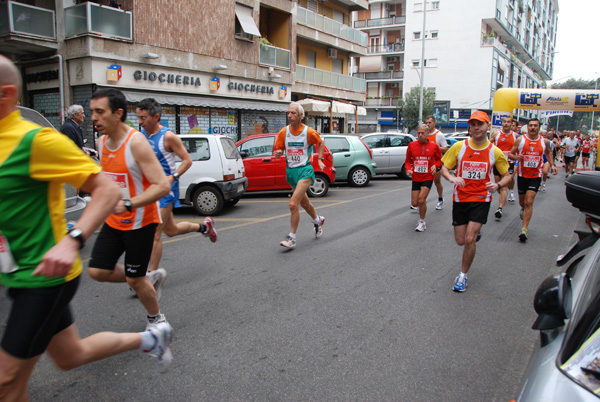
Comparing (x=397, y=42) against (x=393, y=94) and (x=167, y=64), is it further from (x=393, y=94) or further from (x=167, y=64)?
(x=167, y=64)

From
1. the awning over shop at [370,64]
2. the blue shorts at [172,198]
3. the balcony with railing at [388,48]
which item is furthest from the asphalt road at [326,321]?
the awning over shop at [370,64]

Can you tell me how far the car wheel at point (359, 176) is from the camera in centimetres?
1457

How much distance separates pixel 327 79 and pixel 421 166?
20.6 meters

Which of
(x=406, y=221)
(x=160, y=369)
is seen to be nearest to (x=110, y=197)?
(x=160, y=369)

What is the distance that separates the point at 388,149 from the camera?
1650cm

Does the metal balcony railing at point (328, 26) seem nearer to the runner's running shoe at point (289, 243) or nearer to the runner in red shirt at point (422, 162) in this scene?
the runner in red shirt at point (422, 162)

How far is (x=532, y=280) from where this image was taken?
17.1 ft

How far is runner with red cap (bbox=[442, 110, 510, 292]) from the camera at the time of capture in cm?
499

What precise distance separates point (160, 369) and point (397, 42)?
205 ft

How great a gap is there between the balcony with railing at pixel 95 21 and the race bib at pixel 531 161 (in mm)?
13313

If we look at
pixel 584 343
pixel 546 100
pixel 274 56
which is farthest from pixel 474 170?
pixel 274 56

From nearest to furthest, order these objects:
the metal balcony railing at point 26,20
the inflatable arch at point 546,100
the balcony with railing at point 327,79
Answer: the metal balcony railing at point 26,20 → the inflatable arch at point 546,100 → the balcony with railing at point 327,79

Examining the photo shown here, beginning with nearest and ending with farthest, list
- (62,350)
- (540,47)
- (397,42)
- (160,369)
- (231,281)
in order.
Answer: (62,350) → (160,369) → (231,281) → (397,42) → (540,47)

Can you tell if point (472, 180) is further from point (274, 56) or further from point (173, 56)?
point (274, 56)
